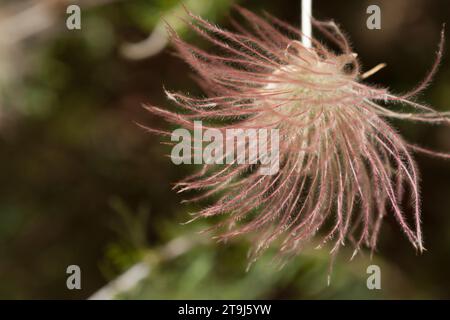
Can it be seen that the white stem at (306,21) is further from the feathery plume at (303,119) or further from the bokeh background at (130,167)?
the bokeh background at (130,167)

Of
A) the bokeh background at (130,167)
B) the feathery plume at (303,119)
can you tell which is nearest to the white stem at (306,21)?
the feathery plume at (303,119)

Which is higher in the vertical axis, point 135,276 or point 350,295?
point 135,276

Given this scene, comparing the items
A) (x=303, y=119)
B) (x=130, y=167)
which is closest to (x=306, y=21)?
(x=303, y=119)

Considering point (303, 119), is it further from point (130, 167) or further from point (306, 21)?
point (130, 167)

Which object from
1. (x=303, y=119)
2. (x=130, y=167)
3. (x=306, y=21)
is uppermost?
(x=130, y=167)

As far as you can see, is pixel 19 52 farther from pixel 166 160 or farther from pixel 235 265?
pixel 235 265

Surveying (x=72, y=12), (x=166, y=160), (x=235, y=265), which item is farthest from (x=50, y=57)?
(x=235, y=265)

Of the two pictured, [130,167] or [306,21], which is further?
[130,167]

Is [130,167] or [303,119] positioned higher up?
[130,167]
